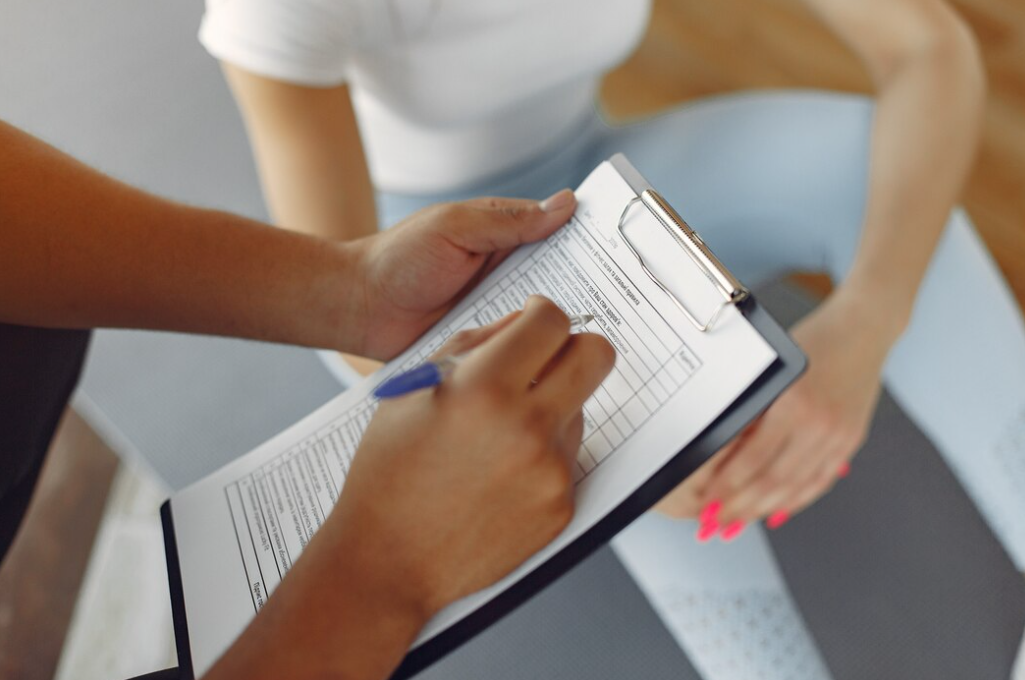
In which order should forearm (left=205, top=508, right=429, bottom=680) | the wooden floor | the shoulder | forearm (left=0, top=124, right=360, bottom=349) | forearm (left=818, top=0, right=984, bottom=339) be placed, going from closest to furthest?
forearm (left=205, top=508, right=429, bottom=680), forearm (left=0, top=124, right=360, bottom=349), the shoulder, forearm (left=818, top=0, right=984, bottom=339), the wooden floor

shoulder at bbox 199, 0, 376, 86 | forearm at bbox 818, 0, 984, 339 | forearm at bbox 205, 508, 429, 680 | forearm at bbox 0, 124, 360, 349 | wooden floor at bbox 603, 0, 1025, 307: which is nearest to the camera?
forearm at bbox 205, 508, 429, 680

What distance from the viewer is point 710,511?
67cm

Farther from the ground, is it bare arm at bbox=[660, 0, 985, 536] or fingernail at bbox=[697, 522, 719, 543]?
bare arm at bbox=[660, 0, 985, 536]

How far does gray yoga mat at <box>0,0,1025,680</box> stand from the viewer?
0.77 metres

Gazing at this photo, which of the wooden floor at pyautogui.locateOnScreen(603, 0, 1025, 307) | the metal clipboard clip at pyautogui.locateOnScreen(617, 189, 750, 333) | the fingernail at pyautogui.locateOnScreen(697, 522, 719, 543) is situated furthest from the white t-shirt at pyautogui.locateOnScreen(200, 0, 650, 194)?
the wooden floor at pyautogui.locateOnScreen(603, 0, 1025, 307)

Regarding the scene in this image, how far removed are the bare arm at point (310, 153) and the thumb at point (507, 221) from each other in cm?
20

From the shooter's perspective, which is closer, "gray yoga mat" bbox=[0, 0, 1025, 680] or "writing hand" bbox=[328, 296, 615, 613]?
"writing hand" bbox=[328, 296, 615, 613]

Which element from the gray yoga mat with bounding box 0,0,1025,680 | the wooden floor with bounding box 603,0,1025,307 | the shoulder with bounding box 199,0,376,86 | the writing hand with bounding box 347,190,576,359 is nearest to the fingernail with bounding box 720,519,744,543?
the gray yoga mat with bounding box 0,0,1025,680

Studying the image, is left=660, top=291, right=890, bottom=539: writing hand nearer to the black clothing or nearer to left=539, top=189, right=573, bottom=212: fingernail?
left=539, top=189, right=573, bottom=212: fingernail

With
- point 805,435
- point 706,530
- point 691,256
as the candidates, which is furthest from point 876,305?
point 691,256

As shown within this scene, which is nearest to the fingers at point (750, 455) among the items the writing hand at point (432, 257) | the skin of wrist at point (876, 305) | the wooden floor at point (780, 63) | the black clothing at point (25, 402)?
the skin of wrist at point (876, 305)

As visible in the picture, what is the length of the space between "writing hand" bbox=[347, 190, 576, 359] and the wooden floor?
3.70 ft

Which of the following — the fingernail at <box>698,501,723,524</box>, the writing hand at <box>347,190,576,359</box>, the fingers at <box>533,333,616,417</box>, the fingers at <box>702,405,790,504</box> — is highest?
the writing hand at <box>347,190,576,359</box>

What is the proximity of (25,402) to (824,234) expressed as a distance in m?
0.74
